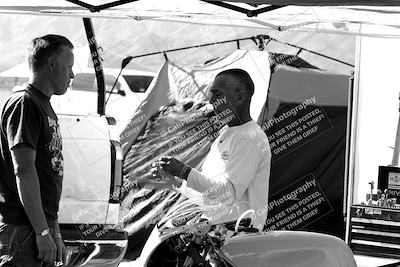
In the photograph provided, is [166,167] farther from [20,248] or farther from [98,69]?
[98,69]

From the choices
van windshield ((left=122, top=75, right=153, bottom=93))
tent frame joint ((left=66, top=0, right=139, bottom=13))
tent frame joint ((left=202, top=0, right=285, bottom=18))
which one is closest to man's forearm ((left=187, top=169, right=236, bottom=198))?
tent frame joint ((left=202, top=0, right=285, bottom=18))

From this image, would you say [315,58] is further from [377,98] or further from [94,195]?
[94,195]

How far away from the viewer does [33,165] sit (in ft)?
10.4

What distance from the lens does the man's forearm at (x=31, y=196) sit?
10.3ft

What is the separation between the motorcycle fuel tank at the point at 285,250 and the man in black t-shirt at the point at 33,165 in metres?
0.71

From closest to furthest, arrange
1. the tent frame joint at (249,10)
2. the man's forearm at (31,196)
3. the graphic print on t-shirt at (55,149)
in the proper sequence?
1. the man's forearm at (31,196)
2. the graphic print on t-shirt at (55,149)
3. the tent frame joint at (249,10)

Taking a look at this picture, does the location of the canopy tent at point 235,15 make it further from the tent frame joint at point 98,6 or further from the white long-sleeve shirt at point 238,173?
the white long-sleeve shirt at point 238,173

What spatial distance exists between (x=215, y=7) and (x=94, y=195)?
181 centimetres

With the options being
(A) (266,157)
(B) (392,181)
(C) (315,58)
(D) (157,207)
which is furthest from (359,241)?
(C) (315,58)

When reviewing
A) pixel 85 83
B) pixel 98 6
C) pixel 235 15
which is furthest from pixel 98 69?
pixel 85 83

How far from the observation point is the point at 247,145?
4.15 metres

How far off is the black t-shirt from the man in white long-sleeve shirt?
722 mm

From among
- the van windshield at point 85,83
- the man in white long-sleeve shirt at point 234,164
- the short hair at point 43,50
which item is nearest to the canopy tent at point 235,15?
the man in white long-sleeve shirt at point 234,164

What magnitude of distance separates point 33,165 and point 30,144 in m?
0.08
